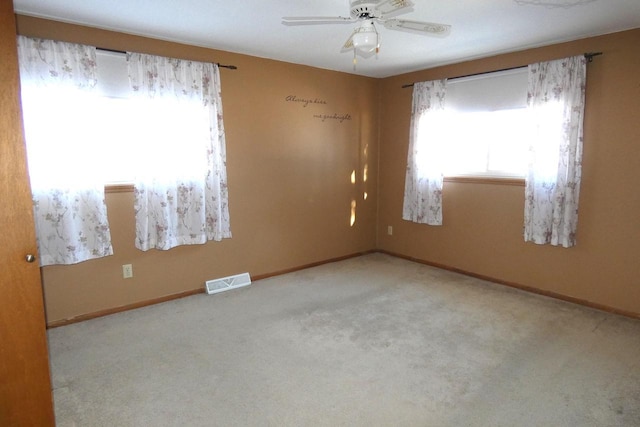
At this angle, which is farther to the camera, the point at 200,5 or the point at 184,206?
the point at 184,206

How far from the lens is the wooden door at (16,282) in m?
1.43

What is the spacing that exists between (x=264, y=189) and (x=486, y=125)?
2.48 meters

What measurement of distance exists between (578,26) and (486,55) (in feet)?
3.15

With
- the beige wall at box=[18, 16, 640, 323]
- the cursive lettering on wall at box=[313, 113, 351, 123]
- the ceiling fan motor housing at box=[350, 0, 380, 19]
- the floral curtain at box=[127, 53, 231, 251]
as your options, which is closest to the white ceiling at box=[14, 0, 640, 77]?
the beige wall at box=[18, 16, 640, 323]

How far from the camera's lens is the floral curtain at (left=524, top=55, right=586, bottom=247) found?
3297mm

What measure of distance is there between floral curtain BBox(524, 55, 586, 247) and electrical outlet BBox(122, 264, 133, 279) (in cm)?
371

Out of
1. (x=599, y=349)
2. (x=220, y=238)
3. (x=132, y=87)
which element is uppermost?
(x=132, y=87)

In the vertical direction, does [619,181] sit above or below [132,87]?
below

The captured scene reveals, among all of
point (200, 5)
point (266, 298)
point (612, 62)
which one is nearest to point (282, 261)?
point (266, 298)

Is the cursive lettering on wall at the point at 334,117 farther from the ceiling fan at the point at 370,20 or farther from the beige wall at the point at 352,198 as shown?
the ceiling fan at the point at 370,20

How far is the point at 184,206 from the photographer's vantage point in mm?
3490

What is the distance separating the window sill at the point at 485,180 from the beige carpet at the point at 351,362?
1.13 metres

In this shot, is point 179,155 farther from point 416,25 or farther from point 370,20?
point 416,25

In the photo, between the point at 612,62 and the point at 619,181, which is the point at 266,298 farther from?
Answer: the point at 612,62
